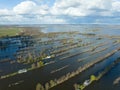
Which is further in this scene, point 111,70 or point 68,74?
point 111,70

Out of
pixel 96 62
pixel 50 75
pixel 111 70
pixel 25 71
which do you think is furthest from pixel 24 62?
pixel 111 70

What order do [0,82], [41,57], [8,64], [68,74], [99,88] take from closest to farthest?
1. [99,88]
2. [0,82]
3. [68,74]
4. [8,64]
5. [41,57]

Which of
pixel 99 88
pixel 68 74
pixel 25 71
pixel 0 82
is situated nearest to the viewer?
pixel 99 88

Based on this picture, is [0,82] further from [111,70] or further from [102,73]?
[111,70]

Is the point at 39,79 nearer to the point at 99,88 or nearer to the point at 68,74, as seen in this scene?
the point at 68,74

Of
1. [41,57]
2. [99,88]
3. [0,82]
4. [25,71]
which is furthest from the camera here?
[41,57]

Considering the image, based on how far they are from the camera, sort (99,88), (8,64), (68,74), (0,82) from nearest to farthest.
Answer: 1. (99,88)
2. (0,82)
3. (68,74)
4. (8,64)

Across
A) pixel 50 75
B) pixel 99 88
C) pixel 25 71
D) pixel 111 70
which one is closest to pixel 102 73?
pixel 111 70

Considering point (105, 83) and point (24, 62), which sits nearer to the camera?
point (105, 83)
